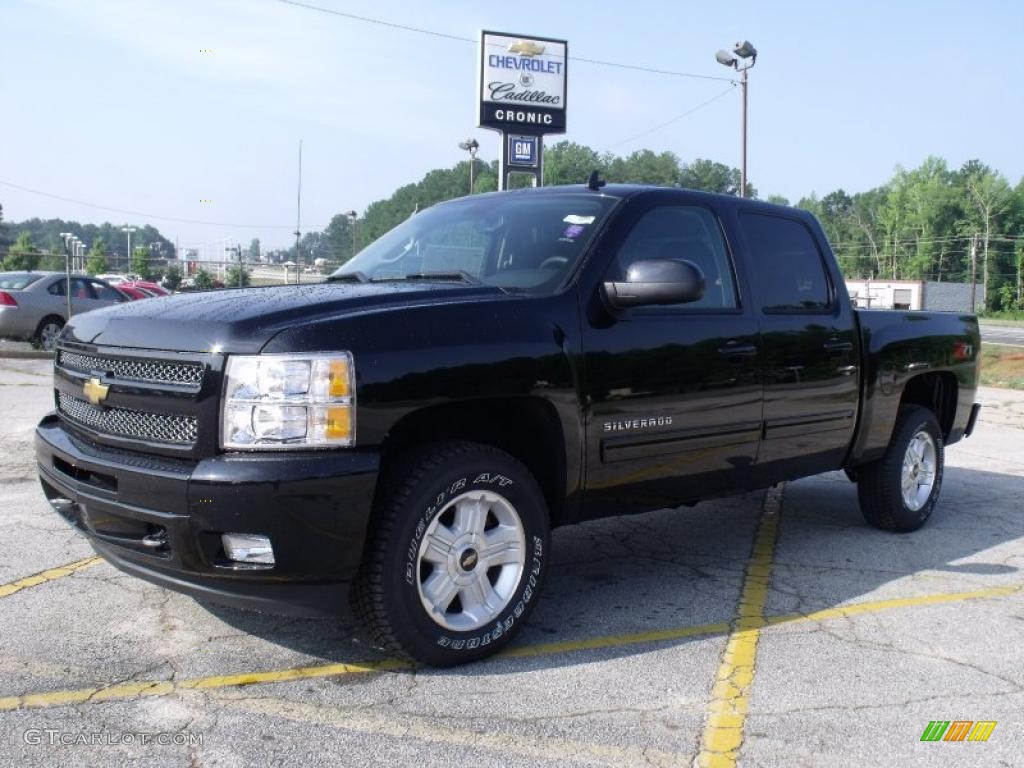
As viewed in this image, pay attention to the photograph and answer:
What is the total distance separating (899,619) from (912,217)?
106077 mm

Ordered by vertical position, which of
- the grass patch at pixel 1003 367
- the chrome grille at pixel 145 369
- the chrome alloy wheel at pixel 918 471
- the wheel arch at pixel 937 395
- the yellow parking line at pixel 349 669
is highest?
the chrome grille at pixel 145 369

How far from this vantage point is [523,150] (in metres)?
24.0

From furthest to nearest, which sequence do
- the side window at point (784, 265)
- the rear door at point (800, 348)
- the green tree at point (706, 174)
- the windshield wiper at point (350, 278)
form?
1. the green tree at point (706, 174)
2. the side window at point (784, 265)
3. the rear door at point (800, 348)
4. the windshield wiper at point (350, 278)

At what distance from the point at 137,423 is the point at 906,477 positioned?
457cm

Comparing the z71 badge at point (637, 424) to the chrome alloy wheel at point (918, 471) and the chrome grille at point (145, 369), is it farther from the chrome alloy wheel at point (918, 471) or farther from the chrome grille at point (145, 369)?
the chrome alloy wheel at point (918, 471)

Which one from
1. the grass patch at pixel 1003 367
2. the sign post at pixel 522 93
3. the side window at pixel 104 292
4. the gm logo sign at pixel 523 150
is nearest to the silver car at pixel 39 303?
the side window at pixel 104 292

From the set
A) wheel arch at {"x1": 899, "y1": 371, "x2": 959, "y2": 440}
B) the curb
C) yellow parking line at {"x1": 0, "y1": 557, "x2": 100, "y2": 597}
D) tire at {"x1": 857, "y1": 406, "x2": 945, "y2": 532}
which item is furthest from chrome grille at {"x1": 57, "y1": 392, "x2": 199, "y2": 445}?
the curb

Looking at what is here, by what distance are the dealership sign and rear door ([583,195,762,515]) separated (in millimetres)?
19698

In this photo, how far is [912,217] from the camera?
10138 centimetres

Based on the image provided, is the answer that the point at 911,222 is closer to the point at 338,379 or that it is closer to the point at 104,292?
the point at 104,292

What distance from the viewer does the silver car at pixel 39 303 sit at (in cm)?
1706

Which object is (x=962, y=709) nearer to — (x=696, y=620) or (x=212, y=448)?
(x=696, y=620)

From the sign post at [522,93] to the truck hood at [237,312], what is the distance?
19.9 metres

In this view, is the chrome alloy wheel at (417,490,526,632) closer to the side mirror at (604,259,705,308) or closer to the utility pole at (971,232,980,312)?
the side mirror at (604,259,705,308)
